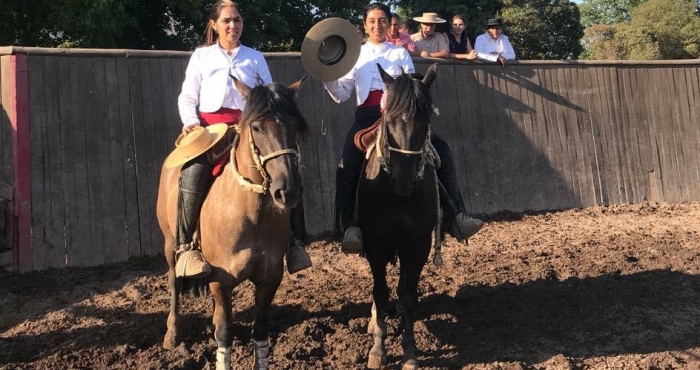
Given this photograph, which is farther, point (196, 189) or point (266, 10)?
point (266, 10)

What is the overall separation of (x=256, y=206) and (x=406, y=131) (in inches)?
44.1

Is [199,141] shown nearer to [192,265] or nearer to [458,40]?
[192,265]

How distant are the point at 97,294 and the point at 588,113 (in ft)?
25.8

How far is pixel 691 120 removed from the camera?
10320mm

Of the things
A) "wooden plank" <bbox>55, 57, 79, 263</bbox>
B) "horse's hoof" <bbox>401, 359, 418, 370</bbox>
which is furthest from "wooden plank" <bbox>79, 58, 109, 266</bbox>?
"horse's hoof" <bbox>401, 359, 418, 370</bbox>

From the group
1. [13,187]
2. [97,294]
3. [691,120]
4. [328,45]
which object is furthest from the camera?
[691,120]

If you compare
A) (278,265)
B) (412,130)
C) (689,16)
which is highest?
(689,16)

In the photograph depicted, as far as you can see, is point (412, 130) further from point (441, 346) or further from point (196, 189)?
point (441, 346)

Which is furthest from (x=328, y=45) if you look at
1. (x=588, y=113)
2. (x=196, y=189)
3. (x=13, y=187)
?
(x=588, y=113)

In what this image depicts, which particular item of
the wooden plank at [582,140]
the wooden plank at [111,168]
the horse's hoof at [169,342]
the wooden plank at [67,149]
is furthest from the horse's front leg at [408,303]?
the wooden plank at [582,140]

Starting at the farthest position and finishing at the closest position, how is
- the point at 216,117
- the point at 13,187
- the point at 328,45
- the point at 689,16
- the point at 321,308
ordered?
the point at 689,16 < the point at 13,187 < the point at 321,308 < the point at 328,45 < the point at 216,117

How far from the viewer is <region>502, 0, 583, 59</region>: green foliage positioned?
21297 millimetres

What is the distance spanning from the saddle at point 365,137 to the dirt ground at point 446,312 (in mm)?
1541

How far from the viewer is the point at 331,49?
4730 mm
